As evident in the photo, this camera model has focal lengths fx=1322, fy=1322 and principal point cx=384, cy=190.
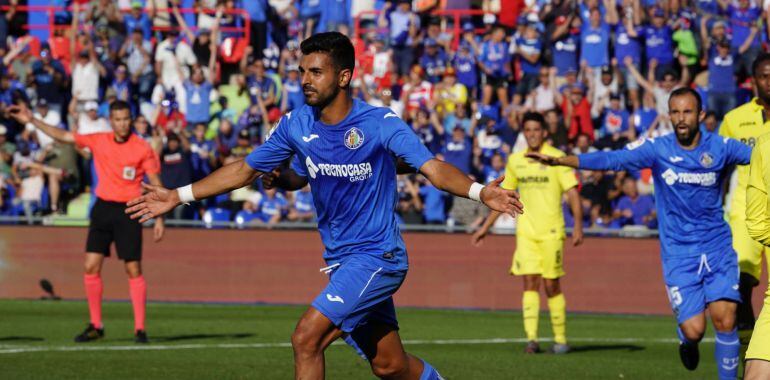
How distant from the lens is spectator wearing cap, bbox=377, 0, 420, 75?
26.9 meters

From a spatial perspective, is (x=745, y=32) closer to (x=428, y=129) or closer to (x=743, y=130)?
(x=428, y=129)

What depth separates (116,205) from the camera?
14.2 meters

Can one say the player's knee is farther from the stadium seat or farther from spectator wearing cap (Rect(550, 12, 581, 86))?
spectator wearing cap (Rect(550, 12, 581, 86))

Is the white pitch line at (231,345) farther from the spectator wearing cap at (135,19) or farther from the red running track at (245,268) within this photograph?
the spectator wearing cap at (135,19)

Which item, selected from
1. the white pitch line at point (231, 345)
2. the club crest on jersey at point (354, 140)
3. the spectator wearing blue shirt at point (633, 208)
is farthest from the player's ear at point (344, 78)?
the spectator wearing blue shirt at point (633, 208)

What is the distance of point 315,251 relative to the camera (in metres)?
20.9

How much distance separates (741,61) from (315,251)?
9321 mm

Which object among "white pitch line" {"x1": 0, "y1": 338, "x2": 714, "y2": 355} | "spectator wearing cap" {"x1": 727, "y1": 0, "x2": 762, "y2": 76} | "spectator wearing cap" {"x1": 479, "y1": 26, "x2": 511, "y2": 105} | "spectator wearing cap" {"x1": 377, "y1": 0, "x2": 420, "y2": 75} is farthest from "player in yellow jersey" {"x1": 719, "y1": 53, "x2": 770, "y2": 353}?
"spectator wearing cap" {"x1": 377, "y1": 0, "x2": 420, "y2": 75}

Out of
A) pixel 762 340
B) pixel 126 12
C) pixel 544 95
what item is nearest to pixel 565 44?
pixel 544 95

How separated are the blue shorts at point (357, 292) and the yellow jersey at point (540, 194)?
6.73 m

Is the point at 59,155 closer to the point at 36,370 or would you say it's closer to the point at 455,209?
the point at 455,209

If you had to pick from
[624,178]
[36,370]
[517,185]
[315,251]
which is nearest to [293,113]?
[36,370]

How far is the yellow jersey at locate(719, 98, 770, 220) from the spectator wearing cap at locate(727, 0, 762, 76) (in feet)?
44.9

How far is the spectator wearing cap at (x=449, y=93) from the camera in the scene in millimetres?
25000
